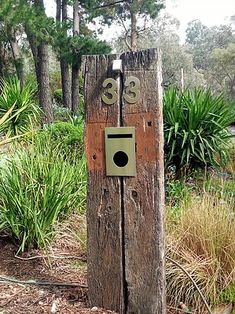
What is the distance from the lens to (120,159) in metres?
2.17

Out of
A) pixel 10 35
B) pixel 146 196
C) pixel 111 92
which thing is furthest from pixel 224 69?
pixel 146 196

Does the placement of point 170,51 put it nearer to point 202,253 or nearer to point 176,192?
point 176,192

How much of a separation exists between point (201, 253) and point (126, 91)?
1294mm

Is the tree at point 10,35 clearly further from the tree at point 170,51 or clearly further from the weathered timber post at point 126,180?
the tree at point 170,51

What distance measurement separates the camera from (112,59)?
2160 mm

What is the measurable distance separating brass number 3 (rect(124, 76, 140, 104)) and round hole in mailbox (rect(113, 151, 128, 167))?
0.87ft

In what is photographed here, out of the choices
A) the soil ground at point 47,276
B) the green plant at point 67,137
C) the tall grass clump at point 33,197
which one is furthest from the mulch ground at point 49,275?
the green plant at point 67,137

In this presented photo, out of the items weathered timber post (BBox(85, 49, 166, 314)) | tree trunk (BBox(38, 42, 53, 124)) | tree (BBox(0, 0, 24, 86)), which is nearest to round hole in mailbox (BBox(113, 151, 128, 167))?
weathered timber post (BBox(85, 49, 166, 314))

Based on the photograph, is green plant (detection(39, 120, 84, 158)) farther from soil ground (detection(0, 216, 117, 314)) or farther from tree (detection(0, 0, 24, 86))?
tree (detection(0, 0, 24, 86))

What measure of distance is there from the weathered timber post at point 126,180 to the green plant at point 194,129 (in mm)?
3120

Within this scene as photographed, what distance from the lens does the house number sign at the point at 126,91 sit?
2109 mm

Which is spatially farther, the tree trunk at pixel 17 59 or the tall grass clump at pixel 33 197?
the tree trunk at pixel 17 59

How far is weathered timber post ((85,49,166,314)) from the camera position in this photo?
2096mm

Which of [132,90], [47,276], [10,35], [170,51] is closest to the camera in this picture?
[132,90]
